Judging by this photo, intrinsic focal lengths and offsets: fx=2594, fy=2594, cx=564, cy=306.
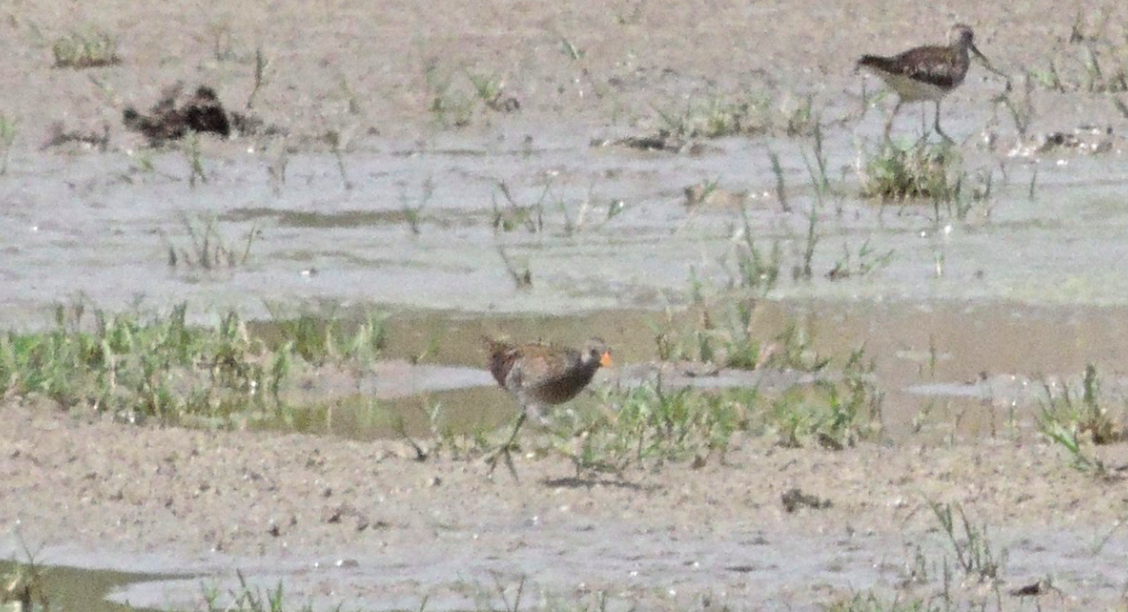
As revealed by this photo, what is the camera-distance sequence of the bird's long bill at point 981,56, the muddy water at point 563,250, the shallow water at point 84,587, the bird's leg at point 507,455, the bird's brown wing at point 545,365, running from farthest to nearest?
the bird's long bill at point 981,56, the muddy water at point 563,250, the bird's brown wing at point 545,365, the bird's leg at point 507,455, the shallow water at point 84,587

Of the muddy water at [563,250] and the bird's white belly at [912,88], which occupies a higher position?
the bird's white belly at [912,88]

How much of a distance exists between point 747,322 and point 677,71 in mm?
6482

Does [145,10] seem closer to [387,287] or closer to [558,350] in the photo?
[387,287]

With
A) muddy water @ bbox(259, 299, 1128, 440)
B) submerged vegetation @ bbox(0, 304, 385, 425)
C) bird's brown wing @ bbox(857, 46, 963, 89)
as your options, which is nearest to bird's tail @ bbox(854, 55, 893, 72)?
bird's brown wing @ bbox(857, 46, 963, 89)

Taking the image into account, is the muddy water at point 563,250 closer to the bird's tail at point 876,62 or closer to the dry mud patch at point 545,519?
the bird's tail at point 876,62

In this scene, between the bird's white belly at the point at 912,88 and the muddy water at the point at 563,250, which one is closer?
the muddy water at the point at 563,250

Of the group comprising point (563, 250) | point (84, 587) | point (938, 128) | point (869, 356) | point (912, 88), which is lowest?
point (84, 587)

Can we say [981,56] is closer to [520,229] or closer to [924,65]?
[924,65]

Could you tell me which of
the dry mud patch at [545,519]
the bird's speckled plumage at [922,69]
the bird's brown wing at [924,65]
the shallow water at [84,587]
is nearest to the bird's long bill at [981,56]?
the bird's speckled plumage at [922,69]

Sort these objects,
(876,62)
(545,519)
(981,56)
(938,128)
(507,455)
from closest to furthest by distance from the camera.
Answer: (545,519)
(507,455)
(938,128)
(876,62)
(981,56)

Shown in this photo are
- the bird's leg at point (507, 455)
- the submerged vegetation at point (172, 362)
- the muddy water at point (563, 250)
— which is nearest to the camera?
the bird's leg at point (507, 455)

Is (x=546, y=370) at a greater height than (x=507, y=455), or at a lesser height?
greater

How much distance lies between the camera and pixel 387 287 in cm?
970

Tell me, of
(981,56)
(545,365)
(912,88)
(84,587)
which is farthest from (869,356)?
(981,56)
